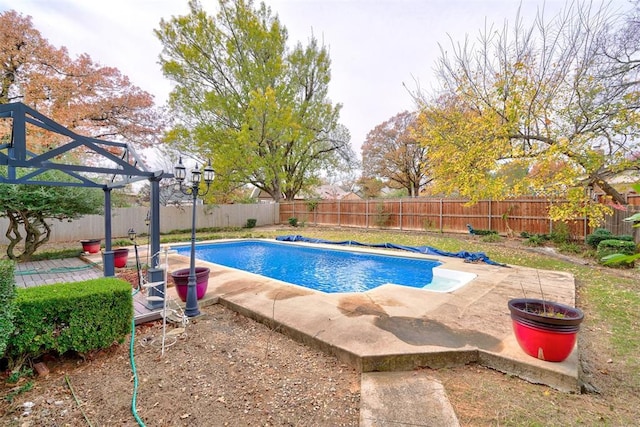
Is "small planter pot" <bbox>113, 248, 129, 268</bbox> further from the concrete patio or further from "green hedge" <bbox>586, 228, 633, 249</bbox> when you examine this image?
"green hedge" <bbox>586, 228, 633, 249</bbox>

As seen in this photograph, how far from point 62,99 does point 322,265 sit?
11.9 meters

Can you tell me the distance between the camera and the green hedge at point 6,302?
230 cm

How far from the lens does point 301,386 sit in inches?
101

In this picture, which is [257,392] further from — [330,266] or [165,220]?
[165,220]

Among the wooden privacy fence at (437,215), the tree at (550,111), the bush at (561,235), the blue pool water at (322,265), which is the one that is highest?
the tree at (550,111)

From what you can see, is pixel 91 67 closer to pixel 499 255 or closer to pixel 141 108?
pixel 141 108

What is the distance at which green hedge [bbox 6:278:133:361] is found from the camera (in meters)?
2.63

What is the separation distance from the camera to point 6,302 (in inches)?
92.6

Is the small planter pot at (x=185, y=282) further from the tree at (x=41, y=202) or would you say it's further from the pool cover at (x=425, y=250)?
the pool cover at (x=425, y=250)

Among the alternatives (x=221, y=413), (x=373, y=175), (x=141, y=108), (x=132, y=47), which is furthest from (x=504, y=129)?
(x=373, y=175)

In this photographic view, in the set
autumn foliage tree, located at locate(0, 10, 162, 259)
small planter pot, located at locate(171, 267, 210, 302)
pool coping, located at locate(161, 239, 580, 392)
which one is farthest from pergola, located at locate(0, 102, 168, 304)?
autumn foliage tree, located at locate(0, 10, 162, 259)

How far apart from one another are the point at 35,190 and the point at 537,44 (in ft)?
38.7

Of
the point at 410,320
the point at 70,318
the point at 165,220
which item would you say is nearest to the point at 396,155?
the point at 165,220

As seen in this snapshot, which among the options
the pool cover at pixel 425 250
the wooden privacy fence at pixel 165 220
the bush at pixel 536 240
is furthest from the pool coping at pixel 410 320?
the wooden privacy fence at pixel 165 220
